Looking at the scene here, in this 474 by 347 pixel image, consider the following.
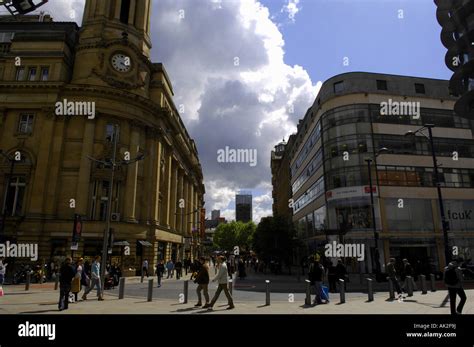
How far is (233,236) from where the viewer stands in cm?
11881

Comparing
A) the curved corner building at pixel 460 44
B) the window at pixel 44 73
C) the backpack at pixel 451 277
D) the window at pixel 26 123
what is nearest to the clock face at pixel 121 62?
the window at pixel 44 73

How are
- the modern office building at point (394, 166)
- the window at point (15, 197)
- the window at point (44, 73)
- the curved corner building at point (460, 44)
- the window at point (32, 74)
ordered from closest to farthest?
the window at point (15, 197) < the curved corner building at point (460, 44) < the window at point (32, 74) < the window at point (44, 73) < the modern office building at point (394, 166)

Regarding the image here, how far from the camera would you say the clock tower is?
3500 cm

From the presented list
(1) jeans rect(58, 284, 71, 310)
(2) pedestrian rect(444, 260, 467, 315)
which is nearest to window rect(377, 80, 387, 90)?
(2) pedestrian rect(444, 260, 467, 315)

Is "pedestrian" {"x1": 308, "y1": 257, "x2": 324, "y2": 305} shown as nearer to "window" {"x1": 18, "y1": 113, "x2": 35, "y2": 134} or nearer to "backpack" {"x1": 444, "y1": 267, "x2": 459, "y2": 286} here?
"backpack" {"x1": 444, "y1": 267, "x2": 459, "y2": 286}

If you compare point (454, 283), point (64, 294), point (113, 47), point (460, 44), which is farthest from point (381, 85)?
point (64, 294)

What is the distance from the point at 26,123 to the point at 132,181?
12314mm

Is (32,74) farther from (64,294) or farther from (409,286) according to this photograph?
(409,286)

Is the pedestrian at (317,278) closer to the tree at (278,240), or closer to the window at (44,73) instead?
the tree at (278,240)

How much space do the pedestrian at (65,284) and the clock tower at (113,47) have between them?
27366 mm

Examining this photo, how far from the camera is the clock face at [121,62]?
35.7 m

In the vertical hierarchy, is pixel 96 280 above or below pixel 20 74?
below
